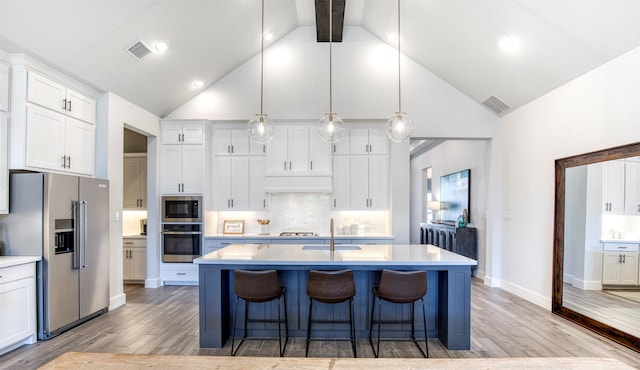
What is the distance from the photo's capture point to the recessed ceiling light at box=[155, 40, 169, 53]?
13.6ft

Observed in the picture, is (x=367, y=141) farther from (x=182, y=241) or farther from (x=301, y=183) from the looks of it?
A: (x=182, y=241)

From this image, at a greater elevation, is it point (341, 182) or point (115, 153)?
point (115, 153)

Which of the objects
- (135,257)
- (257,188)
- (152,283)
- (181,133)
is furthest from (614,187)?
(135,257)

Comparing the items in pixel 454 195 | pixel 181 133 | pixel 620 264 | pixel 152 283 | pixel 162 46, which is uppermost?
pixel 162 46

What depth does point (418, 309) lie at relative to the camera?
3408 mm

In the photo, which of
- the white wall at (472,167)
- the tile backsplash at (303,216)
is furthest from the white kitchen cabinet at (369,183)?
the white wall at (472,167)

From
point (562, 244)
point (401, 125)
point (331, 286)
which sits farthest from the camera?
point (562, 244)

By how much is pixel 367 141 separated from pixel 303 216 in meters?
1.77

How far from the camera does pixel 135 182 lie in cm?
597

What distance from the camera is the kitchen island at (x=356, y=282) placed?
10.1ft

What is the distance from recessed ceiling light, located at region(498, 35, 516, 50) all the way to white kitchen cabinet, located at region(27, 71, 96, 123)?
523 cm

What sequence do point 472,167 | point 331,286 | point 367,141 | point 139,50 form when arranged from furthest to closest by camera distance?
point 472,167, point 367,141, point 139,50, point 331,286

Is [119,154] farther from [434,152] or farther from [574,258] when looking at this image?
[434,152]

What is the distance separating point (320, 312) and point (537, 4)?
3928 mm
